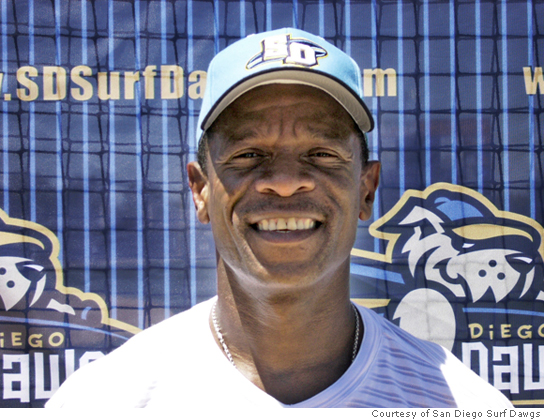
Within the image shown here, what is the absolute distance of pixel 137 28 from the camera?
214 centimetres

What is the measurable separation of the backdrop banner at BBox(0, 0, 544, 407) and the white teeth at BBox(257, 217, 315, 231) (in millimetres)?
1006

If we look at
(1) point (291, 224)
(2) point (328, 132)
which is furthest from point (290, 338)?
(2) point (328, 132)

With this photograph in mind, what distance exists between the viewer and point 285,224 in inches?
47.6

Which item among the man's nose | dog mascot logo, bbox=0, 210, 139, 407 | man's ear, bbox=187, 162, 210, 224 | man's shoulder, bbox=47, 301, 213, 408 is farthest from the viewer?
dog mascot logo, bbox=0, 210, 139, 407

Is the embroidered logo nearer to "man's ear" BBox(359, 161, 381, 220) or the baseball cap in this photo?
the baseball cap

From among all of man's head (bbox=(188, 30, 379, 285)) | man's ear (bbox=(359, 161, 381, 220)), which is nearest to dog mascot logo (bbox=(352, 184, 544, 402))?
man's ear (bbox=(359, 161, 381, 220))

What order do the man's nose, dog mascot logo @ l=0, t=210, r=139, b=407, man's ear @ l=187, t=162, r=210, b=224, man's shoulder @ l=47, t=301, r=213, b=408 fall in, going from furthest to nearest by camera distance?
dog mascot logo @ l=0, t=210, r=139, b=407 < man's ear @ l=187, t=162, r=210, b=224 < man's shoulder @ l=47, t=301, r=213, b=408 < the man's nose

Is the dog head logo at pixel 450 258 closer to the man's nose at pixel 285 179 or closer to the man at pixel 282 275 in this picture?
the man at pixel 282 275

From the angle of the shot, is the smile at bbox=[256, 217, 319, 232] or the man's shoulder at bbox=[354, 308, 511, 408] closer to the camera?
the smile at bbox=[256, 217, 319, 232]

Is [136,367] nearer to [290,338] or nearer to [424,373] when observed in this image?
[290,338]

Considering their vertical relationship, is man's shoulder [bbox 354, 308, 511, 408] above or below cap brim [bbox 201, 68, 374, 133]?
below

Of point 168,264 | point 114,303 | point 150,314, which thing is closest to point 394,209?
point 168,264

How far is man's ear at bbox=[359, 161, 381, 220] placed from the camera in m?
1.43

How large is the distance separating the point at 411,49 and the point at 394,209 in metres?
0.80
